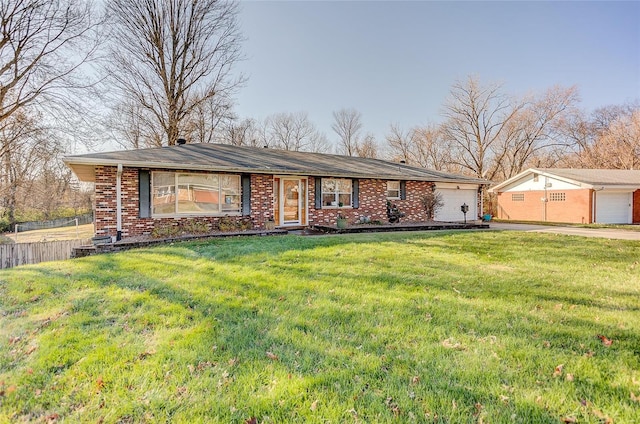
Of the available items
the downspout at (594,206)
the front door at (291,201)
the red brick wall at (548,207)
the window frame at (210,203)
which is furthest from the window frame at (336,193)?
the downspout at (594,206)

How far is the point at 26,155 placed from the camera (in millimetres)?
18422

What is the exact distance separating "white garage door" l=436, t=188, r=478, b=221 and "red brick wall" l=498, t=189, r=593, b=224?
274 inches

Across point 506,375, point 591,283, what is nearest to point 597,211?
point 591,283

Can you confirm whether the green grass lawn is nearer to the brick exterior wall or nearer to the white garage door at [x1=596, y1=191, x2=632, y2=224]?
the brick exterior wall

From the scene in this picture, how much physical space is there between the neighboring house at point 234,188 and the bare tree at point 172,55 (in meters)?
7.66

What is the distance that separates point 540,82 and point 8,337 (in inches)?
1451

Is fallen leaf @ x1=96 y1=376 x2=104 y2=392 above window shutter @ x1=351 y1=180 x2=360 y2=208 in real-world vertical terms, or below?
below

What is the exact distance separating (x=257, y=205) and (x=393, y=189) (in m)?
6.67

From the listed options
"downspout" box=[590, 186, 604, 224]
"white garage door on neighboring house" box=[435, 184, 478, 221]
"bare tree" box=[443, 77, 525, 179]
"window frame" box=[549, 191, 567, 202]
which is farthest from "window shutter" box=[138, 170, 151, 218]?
"bare tree" box=[443, 77, 525, 179]

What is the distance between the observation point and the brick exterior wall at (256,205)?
908cm

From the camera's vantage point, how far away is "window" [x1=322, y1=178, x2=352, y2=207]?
12961 mm

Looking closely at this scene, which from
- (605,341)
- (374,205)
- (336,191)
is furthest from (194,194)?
(605,341)

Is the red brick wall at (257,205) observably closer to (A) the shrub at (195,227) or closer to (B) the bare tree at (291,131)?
(A) the shrub at (195,227)

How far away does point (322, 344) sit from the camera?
2.96 metres
